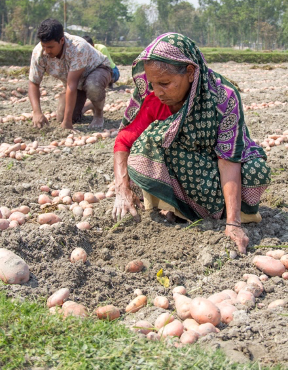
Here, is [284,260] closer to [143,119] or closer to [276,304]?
[276,304]

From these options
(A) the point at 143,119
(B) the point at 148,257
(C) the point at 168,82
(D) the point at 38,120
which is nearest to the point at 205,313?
(B) the point at 148,257

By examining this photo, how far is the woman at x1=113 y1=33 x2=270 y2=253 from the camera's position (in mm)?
2312

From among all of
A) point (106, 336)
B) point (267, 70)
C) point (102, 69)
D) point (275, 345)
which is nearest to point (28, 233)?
point (106, 336)

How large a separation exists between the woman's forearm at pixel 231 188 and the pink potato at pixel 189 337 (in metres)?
0.90

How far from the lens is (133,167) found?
103 inches

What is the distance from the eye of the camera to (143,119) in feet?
8.86

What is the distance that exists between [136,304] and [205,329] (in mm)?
341

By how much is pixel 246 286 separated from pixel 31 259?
0.99 m

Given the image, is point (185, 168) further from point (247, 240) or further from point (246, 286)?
point (246, 286)

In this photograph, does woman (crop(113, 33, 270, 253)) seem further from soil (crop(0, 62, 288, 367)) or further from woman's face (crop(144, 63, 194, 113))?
soil (crop(0, 62, 288, 367))

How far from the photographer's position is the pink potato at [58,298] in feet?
5.95

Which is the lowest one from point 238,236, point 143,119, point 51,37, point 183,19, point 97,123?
point 238,236

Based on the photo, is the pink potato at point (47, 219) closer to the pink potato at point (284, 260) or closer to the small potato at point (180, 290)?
the small potato at point (180, 290)

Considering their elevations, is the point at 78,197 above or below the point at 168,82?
below
